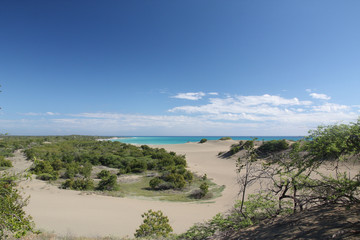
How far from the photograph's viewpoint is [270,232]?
397 cm

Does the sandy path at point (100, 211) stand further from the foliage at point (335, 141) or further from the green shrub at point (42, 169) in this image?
the foliage at point (335, 141)

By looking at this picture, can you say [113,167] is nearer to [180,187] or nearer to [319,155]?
[180,187]

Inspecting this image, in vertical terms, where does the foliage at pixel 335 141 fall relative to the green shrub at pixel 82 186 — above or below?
above

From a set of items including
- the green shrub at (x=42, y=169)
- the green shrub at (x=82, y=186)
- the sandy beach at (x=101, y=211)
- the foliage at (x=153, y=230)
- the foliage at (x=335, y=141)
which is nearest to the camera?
the foliage at (x=335, y=141)

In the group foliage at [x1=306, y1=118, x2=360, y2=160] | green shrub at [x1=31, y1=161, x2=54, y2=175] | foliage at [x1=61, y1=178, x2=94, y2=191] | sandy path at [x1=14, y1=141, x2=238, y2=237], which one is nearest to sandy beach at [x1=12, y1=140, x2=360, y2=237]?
sandy path at [x1=14, y1=141, x2=238, y2=237]

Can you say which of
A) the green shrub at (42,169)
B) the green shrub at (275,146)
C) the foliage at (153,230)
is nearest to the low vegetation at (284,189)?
the foliage at (153,230)

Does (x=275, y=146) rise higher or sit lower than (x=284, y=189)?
lower

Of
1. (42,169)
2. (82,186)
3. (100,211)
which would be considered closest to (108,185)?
(82,186)

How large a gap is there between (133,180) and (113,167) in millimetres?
6044

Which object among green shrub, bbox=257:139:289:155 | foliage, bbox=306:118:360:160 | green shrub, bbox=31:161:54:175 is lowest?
green shrub, bbox=31:161:54:175

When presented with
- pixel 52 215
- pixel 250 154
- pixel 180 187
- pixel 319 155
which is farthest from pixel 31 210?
pixel 319 155

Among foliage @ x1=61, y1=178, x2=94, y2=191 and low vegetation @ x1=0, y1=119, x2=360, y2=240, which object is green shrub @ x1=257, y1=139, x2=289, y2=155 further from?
foliage @ x1=61, y1=178, x2=94, y2=191

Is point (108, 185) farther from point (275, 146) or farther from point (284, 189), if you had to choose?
point (275, 146)

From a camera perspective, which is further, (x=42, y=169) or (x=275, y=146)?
(x=275, y=146)
